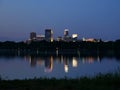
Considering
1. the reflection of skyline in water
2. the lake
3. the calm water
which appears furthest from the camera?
the reflection of skyline in water

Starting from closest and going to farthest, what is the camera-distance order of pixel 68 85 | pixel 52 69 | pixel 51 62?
1. pixel 68 85
2. pixel 52 69
3. pixel 51 62

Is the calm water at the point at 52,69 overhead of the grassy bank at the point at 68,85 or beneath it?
beneath

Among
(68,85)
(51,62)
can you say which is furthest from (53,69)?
(68,85)

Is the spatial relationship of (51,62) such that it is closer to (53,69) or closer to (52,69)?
(52,69)

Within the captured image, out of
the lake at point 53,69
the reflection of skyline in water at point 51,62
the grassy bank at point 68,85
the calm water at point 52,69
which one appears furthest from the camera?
the reflection of skyline in water at point 51,62

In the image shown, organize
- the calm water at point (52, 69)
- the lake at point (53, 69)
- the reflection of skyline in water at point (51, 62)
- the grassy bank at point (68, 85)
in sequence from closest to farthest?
1. the grassy bank at point (68, 85)
2. the lake at point (53, 69)
3. the calm water at point (52, 69)
4. the reflection of skyline in water at point (51, 62)

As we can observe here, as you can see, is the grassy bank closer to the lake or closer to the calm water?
the lake

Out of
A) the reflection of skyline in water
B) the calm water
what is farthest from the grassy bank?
the reflection of skyline in water

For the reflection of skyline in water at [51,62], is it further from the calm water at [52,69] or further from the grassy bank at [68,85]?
the grassy bank at [68,85]

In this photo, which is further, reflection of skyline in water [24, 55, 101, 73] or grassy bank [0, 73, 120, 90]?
reflection of skyline in water [24, 55, 101, 73]

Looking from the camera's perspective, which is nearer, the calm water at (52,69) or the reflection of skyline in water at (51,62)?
the calm water at (52,69)

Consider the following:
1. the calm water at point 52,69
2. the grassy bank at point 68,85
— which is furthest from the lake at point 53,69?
the grassy bank at point 68,85

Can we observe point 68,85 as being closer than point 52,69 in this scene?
Yes

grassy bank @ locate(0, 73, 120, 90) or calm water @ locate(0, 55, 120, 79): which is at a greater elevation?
grassy bank @ locate(0, 73, 120, 90)
